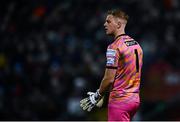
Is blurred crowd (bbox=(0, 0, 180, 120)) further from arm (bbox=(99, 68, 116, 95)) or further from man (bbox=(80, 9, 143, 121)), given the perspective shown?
arm (bbox=(99, 68, 116, 95))

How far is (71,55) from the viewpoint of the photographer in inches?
640

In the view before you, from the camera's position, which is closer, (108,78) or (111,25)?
(108,78)

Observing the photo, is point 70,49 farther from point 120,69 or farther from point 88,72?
point 120,69

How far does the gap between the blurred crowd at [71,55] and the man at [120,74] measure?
5.76 metres

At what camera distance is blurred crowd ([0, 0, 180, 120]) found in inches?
577

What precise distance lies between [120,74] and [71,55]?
8650 mm

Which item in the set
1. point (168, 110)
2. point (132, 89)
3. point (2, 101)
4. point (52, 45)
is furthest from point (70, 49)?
point (132, 89)

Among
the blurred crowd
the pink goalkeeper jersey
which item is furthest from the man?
the blurred crowd

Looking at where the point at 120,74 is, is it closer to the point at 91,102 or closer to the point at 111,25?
the point at 91,102

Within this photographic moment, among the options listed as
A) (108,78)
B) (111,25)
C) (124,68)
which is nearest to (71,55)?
(111,25)

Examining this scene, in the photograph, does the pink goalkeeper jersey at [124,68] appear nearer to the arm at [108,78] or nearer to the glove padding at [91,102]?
the arm at [108,78]

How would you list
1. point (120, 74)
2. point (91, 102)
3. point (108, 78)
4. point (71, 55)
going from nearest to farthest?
point (108, 78)
point (120, 74)
point (91, 102)
point (71, 55)

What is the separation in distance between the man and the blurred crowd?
5756 millimetres

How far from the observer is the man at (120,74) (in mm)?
7605
